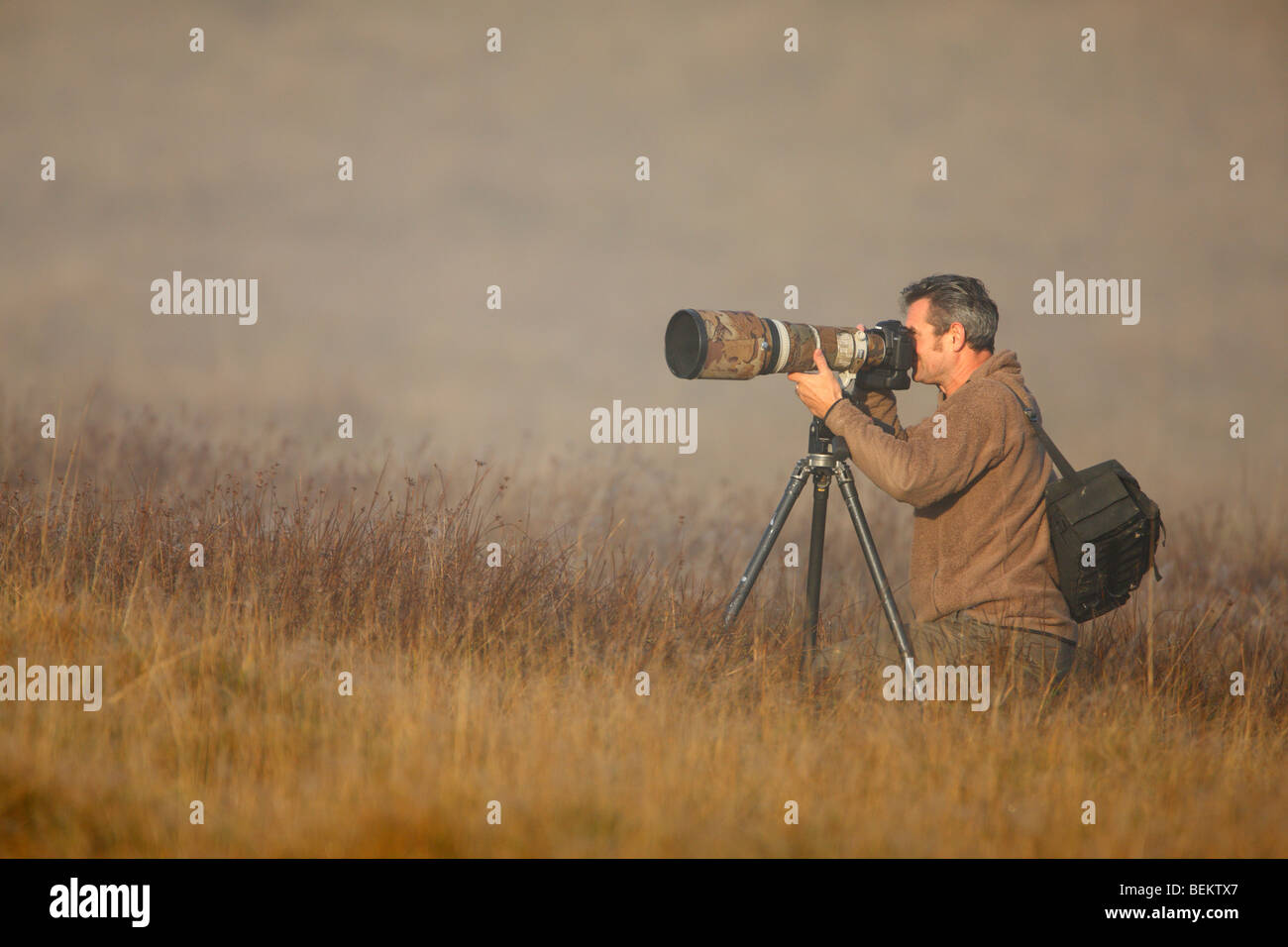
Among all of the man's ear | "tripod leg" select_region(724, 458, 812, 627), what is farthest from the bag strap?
"tripod leg" select_region(724, 458, 812, 627)

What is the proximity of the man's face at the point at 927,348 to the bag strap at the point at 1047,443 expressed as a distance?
28cm

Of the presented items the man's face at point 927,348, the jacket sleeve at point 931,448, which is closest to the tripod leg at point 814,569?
the jacket sleeve at point 931,448

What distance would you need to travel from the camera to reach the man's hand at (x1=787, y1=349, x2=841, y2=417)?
384cm

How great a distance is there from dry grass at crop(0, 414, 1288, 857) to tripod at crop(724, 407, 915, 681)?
19 cm

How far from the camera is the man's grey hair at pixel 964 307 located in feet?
13.2

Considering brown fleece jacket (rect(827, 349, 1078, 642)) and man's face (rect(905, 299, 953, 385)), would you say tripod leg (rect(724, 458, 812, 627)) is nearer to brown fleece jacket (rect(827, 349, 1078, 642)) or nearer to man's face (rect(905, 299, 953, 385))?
brown fleece jacket (rect(827, 349, 1078, 642))

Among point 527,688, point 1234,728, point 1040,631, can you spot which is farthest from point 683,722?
point 1234,728

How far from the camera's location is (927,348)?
4102 millimetres

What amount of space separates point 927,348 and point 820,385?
1.80 feet

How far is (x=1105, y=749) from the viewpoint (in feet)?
12.0

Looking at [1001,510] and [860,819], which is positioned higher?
[1001,510]

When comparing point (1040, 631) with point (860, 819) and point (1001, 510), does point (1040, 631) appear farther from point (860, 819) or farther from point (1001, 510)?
point (860, 819)

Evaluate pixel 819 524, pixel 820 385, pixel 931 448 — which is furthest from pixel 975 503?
pixel 820 385
